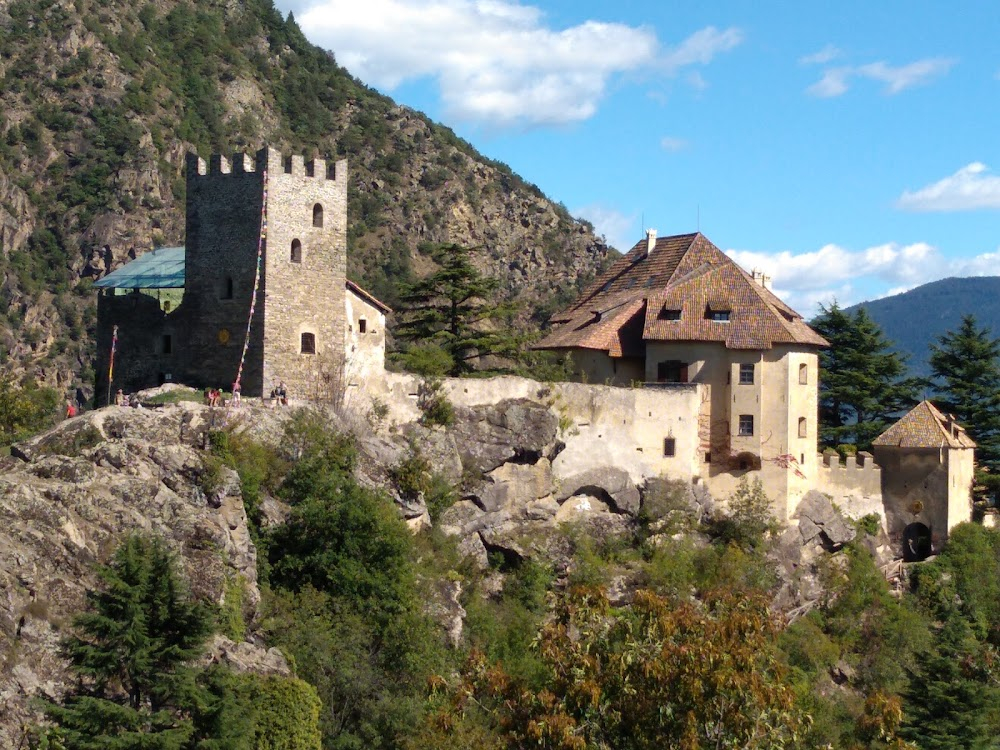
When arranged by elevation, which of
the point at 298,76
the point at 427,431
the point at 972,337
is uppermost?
the point at 298,76

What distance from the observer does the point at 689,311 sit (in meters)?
52.7

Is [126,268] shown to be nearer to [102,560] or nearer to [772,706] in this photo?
[102,560]

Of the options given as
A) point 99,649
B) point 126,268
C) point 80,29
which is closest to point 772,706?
point 99,649

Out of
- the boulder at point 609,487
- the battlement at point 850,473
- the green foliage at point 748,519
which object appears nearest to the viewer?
the boulder at point 609,487

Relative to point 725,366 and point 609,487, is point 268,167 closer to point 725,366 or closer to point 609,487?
point 609,487

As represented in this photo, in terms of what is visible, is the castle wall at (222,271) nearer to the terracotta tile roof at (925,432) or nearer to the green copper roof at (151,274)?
the green copper roof at (151,274)

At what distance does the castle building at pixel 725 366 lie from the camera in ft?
171

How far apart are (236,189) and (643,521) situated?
16.6 meters

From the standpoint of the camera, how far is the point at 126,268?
49.5 m

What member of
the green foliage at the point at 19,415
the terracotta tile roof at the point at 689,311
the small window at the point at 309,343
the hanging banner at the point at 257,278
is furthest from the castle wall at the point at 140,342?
the terracotta tile roof at the point at 689,311

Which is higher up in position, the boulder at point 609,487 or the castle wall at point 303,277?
the castle wall at point 303,277

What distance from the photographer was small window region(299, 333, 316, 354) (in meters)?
43.3

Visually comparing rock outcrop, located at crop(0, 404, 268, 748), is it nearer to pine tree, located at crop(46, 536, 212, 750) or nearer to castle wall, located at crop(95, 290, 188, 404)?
pine tree, located at crop(46, 536, 212, 750)

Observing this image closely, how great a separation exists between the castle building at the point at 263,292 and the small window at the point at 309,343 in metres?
0.03
